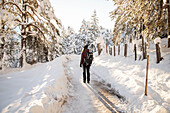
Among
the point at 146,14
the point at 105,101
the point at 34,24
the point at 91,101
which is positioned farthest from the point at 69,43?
the point at 105,101

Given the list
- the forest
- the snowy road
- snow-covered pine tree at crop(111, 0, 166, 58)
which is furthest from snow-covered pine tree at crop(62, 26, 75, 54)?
the snowy road

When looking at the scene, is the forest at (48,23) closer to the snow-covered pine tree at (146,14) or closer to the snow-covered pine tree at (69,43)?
the snow-covered pine tree at (146,14)

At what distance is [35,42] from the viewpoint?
10695mm

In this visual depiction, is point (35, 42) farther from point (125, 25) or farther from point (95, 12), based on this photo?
point (95, 12)

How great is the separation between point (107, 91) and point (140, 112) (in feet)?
6.58

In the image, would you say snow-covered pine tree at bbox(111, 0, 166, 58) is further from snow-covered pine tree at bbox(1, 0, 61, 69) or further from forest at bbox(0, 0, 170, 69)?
snow-covered pine tree at bbox(1, 0, 61, 69)

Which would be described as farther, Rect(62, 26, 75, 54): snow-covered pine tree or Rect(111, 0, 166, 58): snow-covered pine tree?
Rect(62, 26, 75, 54): snow-covered pine tree

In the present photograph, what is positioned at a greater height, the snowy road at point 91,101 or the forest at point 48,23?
the forest at point 48,23

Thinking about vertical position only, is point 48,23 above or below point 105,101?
above

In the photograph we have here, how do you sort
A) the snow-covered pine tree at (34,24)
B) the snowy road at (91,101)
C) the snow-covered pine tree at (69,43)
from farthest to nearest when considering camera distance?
the snow-covered pine tree at (69,43) < the snow-covered pine tree at (34,24) < the snowy road at (91,101)

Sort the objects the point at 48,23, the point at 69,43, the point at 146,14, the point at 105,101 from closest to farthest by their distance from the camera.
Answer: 1. the point at 105,101
2. the point at 146,14
3. the point at 48,23
4. the point at 69,43

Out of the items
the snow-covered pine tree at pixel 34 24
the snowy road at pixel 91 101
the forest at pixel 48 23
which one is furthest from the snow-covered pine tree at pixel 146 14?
the snow-covered pine tree at pixel 34 24

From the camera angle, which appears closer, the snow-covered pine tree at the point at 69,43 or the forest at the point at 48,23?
the forest at the point at 48,23

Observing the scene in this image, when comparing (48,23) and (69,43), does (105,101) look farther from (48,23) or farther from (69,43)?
(69,43)
